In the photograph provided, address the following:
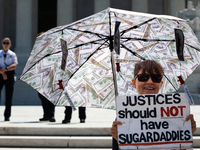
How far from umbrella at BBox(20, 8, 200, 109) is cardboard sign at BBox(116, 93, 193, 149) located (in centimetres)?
135

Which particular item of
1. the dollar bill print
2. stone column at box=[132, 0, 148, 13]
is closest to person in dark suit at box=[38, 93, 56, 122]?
the dollar bill print

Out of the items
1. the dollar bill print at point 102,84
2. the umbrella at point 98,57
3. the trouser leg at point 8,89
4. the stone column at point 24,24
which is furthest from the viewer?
the stone column at point 24,24

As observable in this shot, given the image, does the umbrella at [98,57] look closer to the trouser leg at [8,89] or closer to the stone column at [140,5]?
the trouser leg at [8,89]

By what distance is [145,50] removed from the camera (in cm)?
459

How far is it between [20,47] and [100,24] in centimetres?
2248

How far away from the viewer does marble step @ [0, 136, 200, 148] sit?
6773 mm

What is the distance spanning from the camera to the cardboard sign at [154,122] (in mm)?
2902

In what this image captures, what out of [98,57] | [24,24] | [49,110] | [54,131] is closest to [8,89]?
[49,110]

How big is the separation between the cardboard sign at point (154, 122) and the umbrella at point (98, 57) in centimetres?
135

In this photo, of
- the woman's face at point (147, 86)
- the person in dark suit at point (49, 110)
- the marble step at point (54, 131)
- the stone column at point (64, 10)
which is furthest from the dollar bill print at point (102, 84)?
the stone column at point (64, 10)

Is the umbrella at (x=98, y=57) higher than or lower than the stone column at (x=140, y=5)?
lower

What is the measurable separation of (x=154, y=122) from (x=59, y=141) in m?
4.25

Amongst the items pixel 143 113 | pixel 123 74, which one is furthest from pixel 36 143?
pixel 143 113

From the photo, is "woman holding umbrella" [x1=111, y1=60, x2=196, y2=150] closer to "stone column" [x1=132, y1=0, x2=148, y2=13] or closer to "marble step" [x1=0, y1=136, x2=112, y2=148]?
"marble step" [x1=0, y1=136, x2=112, y2=148]
